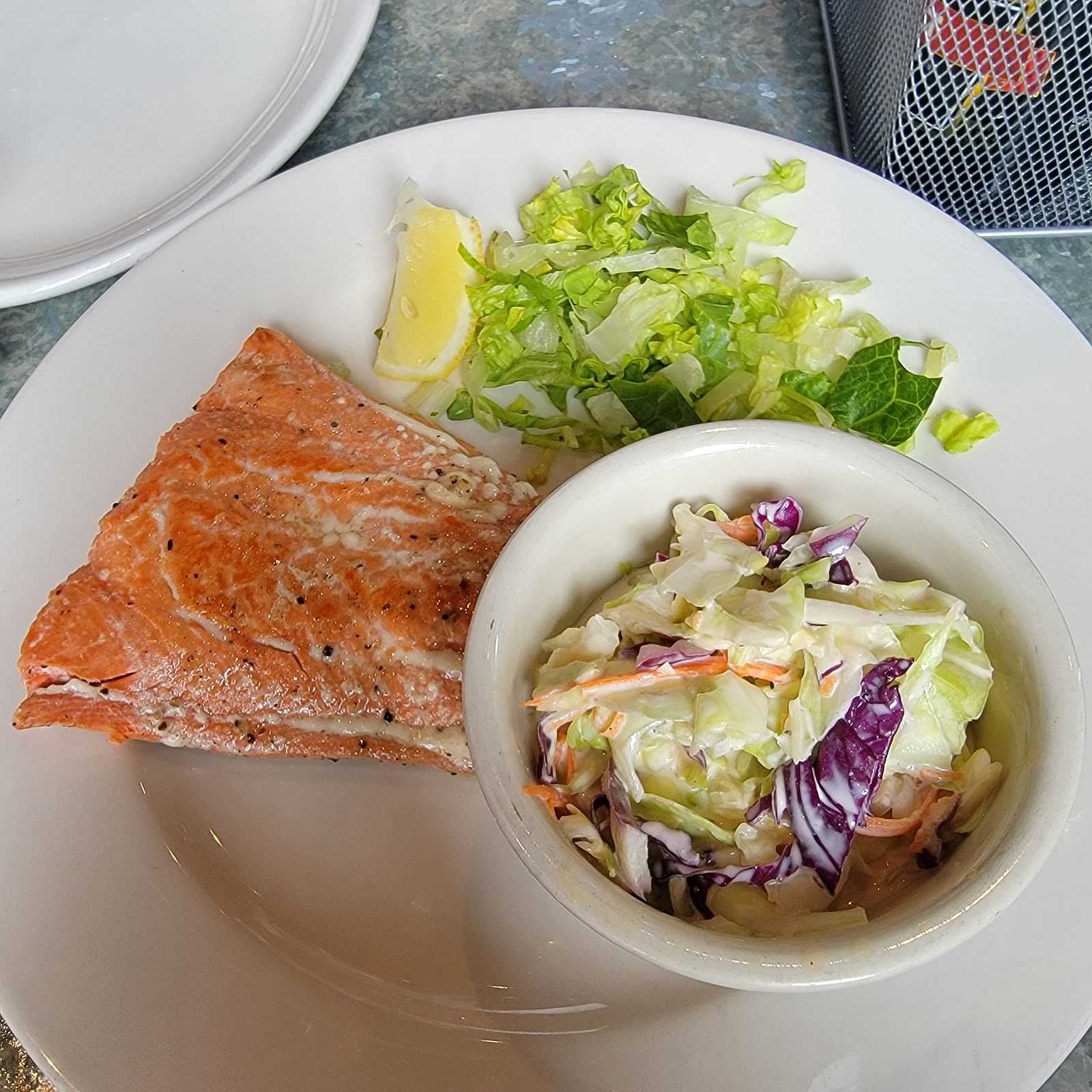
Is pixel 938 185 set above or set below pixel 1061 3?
below

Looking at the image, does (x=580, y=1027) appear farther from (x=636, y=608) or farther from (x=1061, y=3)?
(x=1061, y=3)

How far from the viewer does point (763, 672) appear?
1.26 m

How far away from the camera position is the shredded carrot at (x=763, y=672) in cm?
126

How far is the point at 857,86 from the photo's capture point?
2.33 metres

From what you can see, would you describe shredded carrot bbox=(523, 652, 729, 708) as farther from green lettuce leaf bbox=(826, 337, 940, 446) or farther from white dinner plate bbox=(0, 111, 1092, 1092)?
green lettuce leaf bbox=(826, 337, 940, 446)

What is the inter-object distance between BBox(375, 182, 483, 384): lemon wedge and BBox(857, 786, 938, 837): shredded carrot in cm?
115

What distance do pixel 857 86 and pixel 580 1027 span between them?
2104mm

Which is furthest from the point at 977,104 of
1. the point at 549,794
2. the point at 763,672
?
the point at 549,794


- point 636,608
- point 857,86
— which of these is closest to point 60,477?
point 636,608

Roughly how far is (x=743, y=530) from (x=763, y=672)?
9.5 inches

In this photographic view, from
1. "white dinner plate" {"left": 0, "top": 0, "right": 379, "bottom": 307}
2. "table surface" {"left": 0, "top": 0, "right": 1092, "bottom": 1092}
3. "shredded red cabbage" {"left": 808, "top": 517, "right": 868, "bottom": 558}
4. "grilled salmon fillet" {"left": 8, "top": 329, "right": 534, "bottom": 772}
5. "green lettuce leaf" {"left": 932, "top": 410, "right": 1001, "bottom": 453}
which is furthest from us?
"table surface" {"left": 0, "top": 0, "right": 1092, "bottom": 1092}

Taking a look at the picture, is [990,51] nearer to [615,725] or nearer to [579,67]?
[579,67]

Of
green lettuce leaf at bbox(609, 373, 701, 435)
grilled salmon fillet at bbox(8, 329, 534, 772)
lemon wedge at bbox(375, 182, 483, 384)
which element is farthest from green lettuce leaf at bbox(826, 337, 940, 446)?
lemon wedge at bbox(375, 182, 483, 384)

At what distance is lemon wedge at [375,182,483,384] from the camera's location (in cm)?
192
